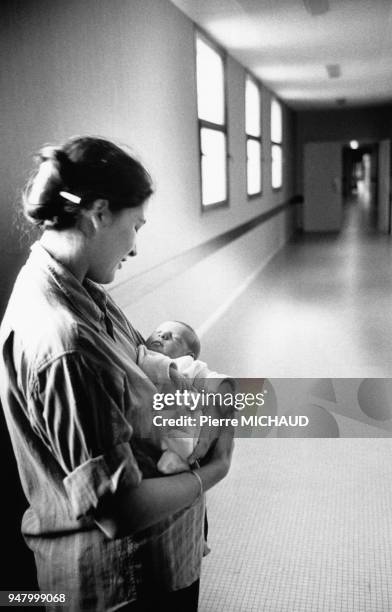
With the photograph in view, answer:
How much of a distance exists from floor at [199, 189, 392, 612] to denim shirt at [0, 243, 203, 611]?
93cm

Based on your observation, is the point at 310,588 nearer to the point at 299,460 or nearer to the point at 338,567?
the point at 338,567

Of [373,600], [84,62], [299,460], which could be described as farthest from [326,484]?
Result: [84,62]

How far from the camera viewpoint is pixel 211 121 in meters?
5.17

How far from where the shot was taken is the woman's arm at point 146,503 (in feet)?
2.67

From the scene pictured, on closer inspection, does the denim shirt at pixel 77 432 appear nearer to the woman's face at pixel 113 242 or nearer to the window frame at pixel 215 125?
the woman's face at pixel 113 242

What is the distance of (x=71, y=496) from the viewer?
2.64 feet

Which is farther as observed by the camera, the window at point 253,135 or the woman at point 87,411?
the window at point 253,135

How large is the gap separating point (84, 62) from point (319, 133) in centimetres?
1006

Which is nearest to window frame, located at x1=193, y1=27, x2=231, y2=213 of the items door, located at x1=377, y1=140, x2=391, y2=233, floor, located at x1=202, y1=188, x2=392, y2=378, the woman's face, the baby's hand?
floor, located at x1=202, y1=188, x2=392, y2=378

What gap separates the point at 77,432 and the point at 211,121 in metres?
4.76

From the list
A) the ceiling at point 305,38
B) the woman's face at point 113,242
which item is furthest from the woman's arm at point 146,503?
the ceiling at point 305,38

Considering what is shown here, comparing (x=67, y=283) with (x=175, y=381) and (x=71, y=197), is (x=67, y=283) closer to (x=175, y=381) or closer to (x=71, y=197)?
(x=71, y=197)

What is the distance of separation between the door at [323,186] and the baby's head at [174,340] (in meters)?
10.5

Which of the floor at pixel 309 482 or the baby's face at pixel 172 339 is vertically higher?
the baby's face at pixel 172 339
